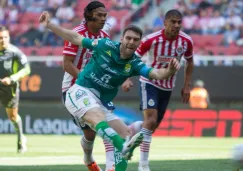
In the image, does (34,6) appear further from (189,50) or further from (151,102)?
(151,102)

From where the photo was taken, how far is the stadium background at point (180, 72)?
22641 millimetres

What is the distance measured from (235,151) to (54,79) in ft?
55.6

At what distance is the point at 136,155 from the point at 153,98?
3.28 metres

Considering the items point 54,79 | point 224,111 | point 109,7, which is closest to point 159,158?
point 224,111

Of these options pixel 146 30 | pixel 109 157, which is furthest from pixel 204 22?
pixel 109 157

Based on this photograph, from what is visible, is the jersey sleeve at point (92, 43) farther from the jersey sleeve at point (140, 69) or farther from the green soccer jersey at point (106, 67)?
Result: the jersey sleeve at point (140, 69)

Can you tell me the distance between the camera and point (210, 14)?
26.7 meters

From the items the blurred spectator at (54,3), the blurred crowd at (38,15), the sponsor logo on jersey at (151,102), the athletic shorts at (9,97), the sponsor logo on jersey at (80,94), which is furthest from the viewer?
the blurred spectator at (54,3)

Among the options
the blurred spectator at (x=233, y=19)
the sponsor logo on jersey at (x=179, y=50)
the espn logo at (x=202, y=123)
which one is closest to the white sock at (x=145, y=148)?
the sponsor logo on jersey at (x=179, y=50)

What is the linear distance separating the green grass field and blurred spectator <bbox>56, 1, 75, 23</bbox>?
965 cm

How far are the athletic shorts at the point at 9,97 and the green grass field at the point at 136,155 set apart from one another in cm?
97

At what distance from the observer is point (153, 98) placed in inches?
472

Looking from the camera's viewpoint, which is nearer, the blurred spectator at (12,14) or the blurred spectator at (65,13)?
the blurred spectator at (65,13)

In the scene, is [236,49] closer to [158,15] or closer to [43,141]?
[158,15]
